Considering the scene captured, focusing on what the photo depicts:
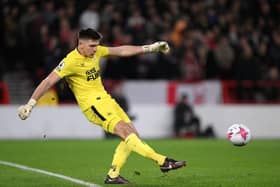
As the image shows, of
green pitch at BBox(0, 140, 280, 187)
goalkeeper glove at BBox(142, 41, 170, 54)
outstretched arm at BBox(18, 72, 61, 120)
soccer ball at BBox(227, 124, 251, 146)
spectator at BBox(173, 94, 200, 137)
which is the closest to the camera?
outstretched arm at BBox(18, 72, 61, 120)

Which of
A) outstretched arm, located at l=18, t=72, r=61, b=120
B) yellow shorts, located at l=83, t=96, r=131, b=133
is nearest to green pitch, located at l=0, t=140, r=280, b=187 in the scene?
yellow shorts, located at l=83, t=96, r=131, b=133

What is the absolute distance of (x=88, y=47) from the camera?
10461 mm

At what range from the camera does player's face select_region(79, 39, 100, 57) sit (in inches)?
411

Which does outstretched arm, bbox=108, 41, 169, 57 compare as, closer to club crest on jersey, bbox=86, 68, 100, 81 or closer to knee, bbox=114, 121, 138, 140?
club crest on jersey, bbox=86, 68, 100, 81

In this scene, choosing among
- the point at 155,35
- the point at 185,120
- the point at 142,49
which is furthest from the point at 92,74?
the point at 155,35

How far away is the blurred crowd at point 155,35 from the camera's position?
827 inches

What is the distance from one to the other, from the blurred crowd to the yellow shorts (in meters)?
10.2

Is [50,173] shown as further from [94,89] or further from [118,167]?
[94,89]

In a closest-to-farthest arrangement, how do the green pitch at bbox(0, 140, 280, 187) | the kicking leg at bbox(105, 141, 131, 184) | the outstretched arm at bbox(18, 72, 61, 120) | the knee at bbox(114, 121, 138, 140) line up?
the outstretched arm at bbox(18, 72, 61, 120)
the knee at bbox(114, 121, 138, 140)
the kicking leg at bbox(105, 141, 131, 184)
the green pitch at bbox(0, 140, 280, 187)

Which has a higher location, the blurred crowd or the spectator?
the blurred crowd

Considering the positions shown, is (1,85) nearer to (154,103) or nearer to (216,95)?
(154,103)

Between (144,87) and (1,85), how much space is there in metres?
4.13

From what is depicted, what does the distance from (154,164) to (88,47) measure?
13.3ft

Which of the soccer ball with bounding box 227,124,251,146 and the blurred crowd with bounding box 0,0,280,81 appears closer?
the soccer ball with bounding box 227,124,251,146
